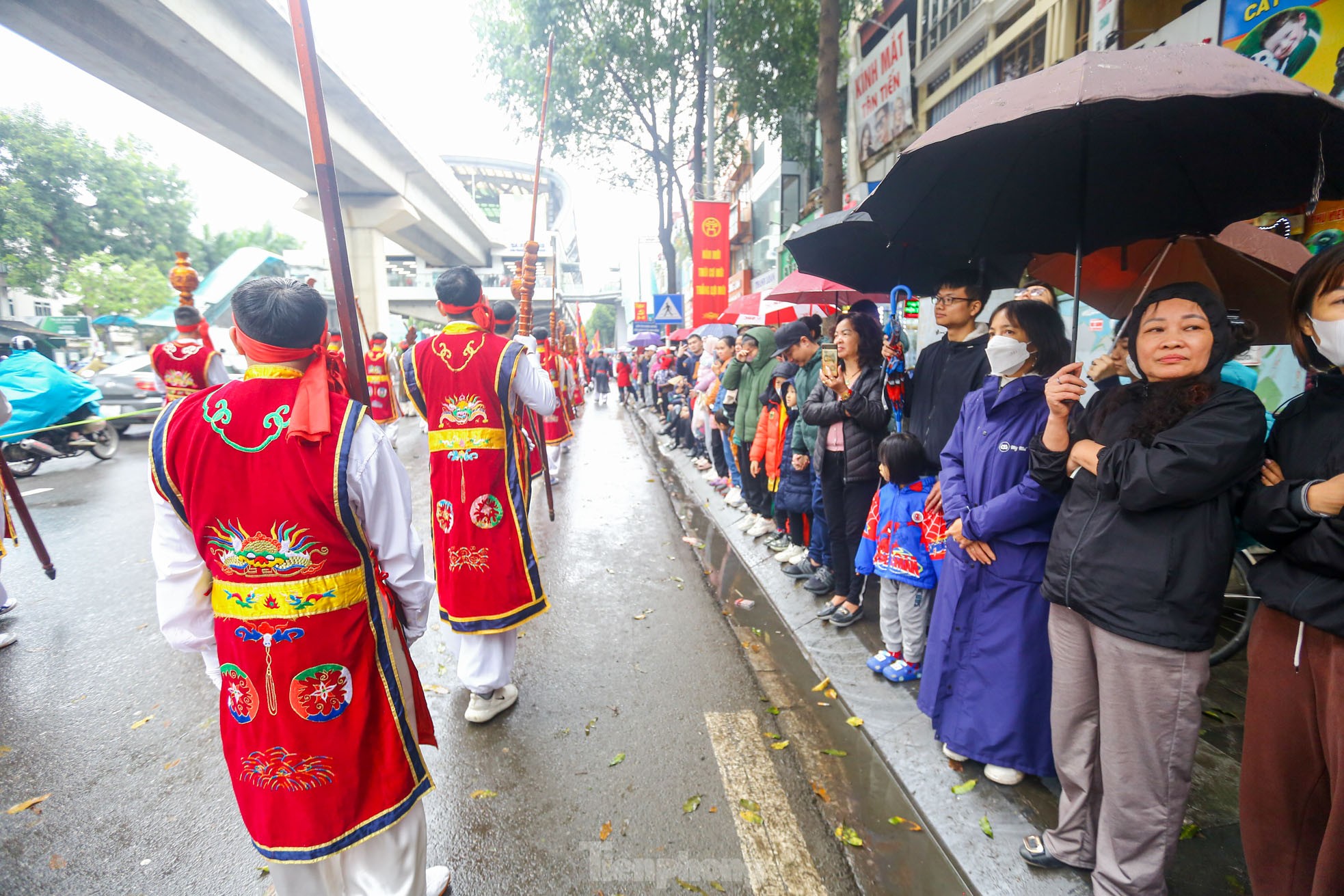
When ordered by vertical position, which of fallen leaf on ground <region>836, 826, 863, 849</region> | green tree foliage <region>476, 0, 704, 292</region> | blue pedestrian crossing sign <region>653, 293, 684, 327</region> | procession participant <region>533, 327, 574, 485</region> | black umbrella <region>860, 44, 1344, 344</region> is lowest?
fallen leaf on ground <region>836, 826, 863, 849</region>

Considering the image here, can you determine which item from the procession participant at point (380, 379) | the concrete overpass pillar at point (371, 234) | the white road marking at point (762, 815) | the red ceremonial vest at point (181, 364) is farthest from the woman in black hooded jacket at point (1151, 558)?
the concrete overpass pillar at point (371, 234)

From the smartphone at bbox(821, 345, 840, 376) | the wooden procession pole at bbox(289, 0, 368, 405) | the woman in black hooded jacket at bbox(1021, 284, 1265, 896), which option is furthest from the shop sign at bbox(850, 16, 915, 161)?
the wooden procession pole at bbox(289, 0, 368, 405)

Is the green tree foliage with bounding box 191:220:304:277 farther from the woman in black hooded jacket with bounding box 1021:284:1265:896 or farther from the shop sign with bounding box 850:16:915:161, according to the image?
the woman in black hooded jacket with bounding box 1021:284:1265:896

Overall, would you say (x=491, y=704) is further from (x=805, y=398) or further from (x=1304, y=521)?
(x=1304, y=521)

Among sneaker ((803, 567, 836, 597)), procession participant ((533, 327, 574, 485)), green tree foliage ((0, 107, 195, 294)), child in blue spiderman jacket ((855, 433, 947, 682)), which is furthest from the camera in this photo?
green tree foliage ((0, 107, 195, 294))

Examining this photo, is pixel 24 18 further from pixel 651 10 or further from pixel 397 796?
pixel 397 796

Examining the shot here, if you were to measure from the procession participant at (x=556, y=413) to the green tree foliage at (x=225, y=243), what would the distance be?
3964 cm

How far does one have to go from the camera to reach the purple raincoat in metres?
2.43

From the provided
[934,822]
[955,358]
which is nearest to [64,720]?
[934,822]

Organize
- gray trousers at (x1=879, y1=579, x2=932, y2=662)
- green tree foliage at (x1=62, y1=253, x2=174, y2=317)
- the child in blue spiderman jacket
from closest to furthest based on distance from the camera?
the child in blue spiderman jacket < gray trousers at (x1=879, y1=579, x2=932, y2=662) < green tree foliage at (x1=62, y1=253, x2=174, y2=317)

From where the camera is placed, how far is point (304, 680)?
1781 mm

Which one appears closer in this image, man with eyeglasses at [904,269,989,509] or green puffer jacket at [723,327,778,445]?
man with eyeglasses at [904,269,989,509]

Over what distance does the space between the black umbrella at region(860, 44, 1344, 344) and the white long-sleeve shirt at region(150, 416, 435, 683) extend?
72.3 inches

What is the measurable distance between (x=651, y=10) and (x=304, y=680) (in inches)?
611
